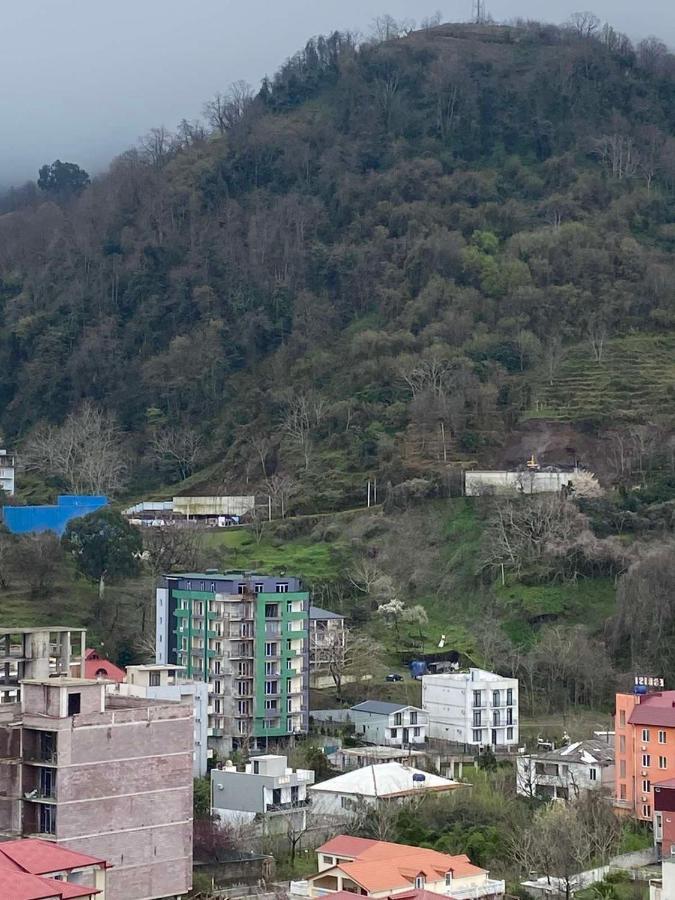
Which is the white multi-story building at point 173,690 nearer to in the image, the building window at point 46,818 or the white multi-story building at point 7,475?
the building window at point 46,818

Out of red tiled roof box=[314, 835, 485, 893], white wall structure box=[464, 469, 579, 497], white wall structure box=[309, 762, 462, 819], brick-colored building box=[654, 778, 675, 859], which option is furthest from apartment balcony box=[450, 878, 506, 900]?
white wall structure box=[464, 469, 579, 497]

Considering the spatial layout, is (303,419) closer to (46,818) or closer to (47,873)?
(46,818)

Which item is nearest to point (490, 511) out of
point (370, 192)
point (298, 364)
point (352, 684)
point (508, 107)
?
point (352, 684)

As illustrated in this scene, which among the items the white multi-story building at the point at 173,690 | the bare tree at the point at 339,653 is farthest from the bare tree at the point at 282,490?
the white multi-story building at the point at 173,690

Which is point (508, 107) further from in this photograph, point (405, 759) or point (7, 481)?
point (405, 759)

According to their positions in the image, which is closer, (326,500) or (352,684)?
(352,684)

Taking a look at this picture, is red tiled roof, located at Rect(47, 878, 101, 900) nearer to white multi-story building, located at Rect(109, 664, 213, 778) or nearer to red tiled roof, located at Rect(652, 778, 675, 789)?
white multi-story building, located at Rect(109, 664, 213, 778)

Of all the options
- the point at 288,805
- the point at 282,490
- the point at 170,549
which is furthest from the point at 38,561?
the point at 288,805
